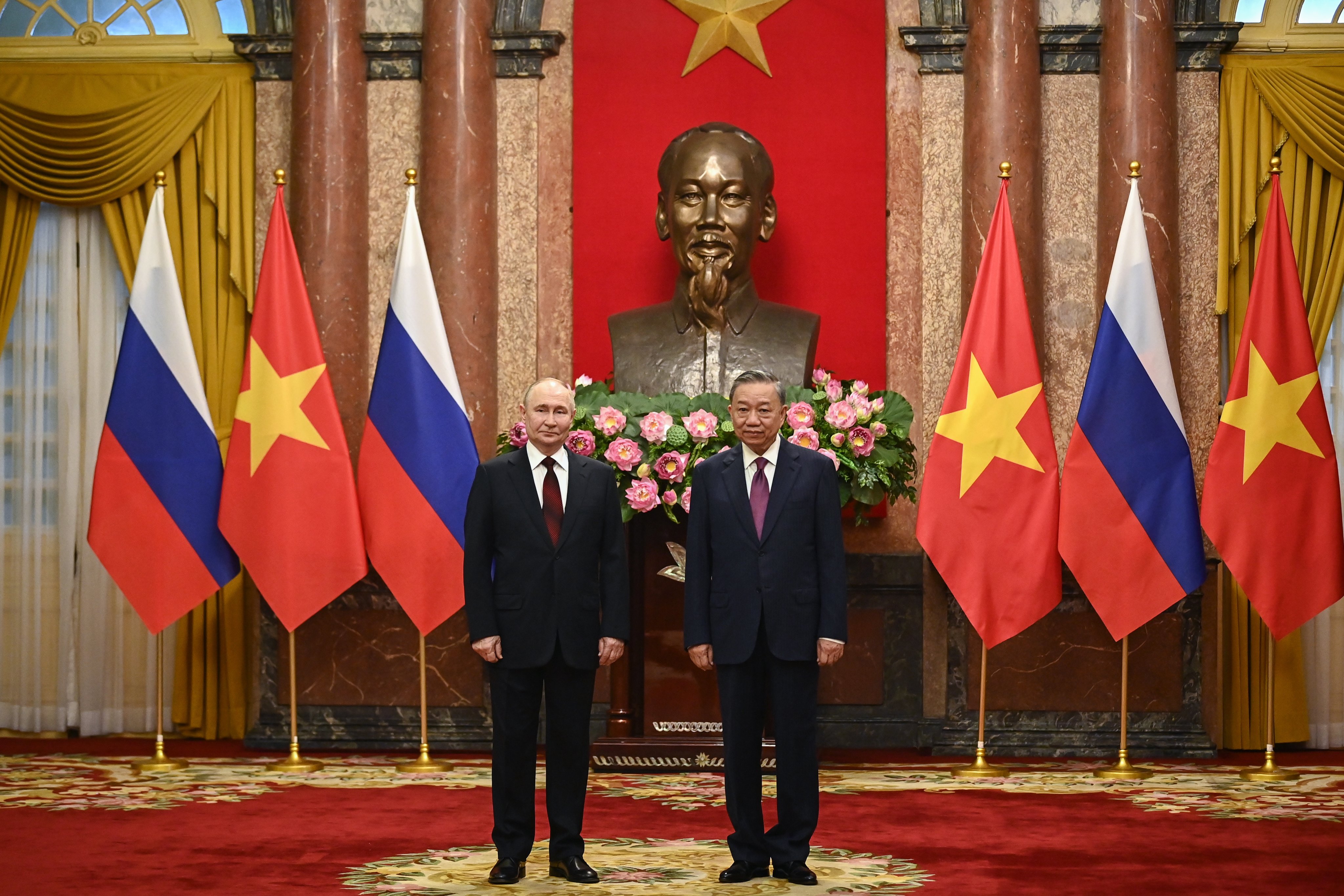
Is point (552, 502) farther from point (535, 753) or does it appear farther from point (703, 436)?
point (703, 436)

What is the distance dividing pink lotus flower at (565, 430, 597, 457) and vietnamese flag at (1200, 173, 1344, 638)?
103 inches

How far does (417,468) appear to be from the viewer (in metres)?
6.56

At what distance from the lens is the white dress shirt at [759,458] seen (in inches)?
168

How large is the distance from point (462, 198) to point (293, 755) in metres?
2.76

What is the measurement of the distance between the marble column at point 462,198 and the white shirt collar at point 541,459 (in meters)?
3.08

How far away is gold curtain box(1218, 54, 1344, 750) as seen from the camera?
287 inches

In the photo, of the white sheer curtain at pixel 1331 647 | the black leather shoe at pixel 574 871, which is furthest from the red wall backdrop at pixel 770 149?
the black leather shoe at pixel 574 871

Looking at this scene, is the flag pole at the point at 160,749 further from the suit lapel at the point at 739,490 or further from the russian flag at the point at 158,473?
the suit lapel at the point at 739,490

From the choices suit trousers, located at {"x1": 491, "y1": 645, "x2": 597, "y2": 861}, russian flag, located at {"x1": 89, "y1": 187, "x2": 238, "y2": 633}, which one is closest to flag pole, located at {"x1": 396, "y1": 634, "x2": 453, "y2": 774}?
russian flag, located at {"x1": 89, "y1": 187, "x2": 238, "y2": 633}

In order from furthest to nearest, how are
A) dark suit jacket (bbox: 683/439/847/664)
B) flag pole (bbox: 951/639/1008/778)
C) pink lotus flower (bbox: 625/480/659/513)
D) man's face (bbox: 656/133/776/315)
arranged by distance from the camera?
man's face (bbox: 656/133/776/315) → flag pole (bbox: 951/639/1008/778) → pink lotus flower (bbox: 625/480/659/513) → dark suit jacket (bbox: 683/439/847/664)

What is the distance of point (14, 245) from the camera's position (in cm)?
772

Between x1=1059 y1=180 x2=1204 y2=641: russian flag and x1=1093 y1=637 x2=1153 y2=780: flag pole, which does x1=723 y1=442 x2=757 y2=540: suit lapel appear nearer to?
x1=1059 y1=180 x2=1204 y2=641: russian flag

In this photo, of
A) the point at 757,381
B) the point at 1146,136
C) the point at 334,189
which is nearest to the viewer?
the point at 757,381

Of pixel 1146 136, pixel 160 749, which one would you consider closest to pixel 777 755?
pixel 160 749
